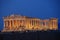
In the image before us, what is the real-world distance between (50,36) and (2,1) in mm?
2049

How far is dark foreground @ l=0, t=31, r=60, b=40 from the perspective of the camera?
1101 millimetres

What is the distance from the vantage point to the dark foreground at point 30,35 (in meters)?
1.10

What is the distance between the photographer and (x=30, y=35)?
1.14m

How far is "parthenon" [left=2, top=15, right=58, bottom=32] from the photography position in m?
2.93

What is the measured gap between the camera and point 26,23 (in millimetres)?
2980

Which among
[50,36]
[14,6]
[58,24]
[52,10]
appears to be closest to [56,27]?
[58,24]

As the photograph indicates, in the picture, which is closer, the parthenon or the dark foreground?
the dark foreground

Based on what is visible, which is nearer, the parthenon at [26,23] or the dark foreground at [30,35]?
the dark foreground at [30,35]

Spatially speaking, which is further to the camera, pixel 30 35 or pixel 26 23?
pixel 26 23

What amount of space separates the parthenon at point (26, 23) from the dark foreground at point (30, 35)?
1727 millimetres

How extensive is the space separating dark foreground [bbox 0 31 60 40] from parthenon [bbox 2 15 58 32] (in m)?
1.73

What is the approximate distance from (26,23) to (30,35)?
6.04 ft

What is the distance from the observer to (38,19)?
3035 mm

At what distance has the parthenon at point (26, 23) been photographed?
293 centimetres
